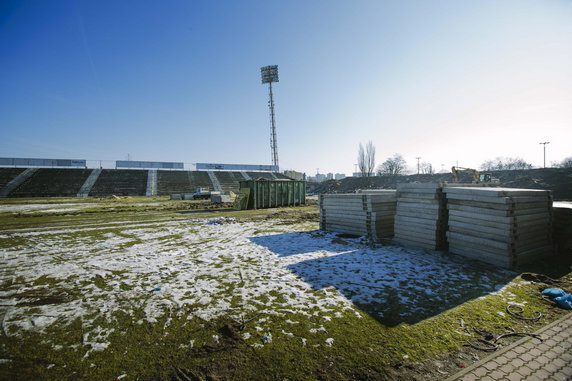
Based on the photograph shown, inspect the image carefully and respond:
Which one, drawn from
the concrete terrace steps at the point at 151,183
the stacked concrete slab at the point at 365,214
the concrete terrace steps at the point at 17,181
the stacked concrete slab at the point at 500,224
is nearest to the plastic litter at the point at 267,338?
the stacked concrete slab at the point at 500,224

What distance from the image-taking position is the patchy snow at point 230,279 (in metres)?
3.92

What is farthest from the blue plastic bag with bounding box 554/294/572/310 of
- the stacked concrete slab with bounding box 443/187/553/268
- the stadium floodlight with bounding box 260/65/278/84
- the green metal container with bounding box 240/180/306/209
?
the stadium floodlight with bounding box 260/65/278/84

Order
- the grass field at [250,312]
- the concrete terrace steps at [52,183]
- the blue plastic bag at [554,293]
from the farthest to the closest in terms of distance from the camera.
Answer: the concrete terrace steps at [52,183]
the blue plastic bag at [554,293]
the grass field at [250,312]

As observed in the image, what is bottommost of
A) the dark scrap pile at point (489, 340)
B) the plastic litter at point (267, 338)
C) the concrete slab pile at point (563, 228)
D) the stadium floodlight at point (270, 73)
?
the dark scrap pile at point (489, 340)

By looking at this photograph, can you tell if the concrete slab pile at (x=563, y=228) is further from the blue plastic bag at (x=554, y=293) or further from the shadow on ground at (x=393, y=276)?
the blue plastic bag at (x=554, y=293)

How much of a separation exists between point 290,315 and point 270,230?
709cm

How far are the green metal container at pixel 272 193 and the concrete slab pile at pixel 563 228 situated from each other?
16.9m

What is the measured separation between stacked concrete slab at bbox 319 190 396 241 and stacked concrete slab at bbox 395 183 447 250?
2.43 feet

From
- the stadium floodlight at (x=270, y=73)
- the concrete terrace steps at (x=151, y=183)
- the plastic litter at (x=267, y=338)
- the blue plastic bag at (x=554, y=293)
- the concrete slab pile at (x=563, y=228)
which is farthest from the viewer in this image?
the stadium floodlight at (x=270, y=73)

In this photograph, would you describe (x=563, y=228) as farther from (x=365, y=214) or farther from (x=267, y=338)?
(x=267, y=338)

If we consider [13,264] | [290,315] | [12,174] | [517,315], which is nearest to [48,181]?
[12,174]

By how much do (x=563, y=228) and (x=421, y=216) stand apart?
144 inches

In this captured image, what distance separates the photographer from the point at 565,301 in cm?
403

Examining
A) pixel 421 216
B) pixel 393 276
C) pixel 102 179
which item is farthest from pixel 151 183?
pixel 393 276
